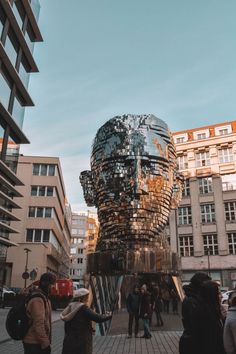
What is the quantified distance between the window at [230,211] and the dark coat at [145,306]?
33753 millimetres

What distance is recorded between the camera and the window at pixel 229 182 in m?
40.8

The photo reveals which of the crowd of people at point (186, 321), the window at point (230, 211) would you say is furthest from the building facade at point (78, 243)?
the crowd of people at point (186, 321)

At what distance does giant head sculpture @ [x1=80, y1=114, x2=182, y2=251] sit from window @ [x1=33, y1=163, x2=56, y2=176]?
34.5 metres

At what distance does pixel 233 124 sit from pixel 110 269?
137 ft

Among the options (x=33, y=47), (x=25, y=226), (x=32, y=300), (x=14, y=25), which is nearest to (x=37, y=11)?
(x=33, y=47)

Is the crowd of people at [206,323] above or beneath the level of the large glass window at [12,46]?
beneath

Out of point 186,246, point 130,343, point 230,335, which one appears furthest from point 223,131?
point 230,335

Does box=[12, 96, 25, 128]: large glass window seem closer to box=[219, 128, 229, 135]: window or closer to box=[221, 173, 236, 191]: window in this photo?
box=[221, 173, 236, 191]: window

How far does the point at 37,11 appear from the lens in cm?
3039

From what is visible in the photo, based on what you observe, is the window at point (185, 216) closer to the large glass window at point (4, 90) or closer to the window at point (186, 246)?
the window at point (186, 246)

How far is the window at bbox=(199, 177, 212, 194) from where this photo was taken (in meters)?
41.9

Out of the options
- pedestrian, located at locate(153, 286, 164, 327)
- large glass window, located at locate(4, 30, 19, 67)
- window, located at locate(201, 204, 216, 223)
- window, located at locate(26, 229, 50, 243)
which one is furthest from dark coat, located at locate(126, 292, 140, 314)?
window, located at locate(201, 204, 216, 223)

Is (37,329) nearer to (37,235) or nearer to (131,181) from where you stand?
(131,181)

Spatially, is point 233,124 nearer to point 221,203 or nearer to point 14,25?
point 221,203
